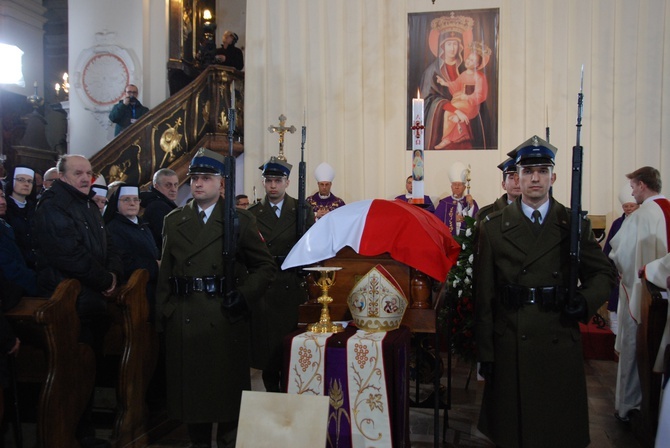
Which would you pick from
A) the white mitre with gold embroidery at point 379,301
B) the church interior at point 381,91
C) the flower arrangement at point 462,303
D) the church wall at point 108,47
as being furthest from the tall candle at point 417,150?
the church wall at point 108,47

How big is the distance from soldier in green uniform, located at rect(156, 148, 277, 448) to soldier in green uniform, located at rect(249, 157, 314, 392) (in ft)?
2.80

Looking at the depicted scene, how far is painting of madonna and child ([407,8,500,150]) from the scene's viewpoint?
29.7 ft

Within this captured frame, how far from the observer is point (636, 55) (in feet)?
28.1

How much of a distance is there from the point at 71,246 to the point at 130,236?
0.76 m

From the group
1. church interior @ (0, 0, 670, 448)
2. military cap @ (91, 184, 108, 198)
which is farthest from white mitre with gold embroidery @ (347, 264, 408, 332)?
church interior @ (0, 0, 670, 448)

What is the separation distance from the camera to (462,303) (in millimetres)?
4602

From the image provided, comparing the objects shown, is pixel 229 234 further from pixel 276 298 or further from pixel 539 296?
pixel 539 296

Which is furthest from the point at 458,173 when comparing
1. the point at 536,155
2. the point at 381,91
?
the point at 536,155

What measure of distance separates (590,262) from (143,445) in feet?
9.49

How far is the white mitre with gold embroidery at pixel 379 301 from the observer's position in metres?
2.89

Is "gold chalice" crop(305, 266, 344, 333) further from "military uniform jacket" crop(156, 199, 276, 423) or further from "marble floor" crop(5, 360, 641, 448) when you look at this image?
"marble floor" crop(5, 360, 641, 448)

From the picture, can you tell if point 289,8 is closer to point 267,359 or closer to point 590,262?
point 267,359

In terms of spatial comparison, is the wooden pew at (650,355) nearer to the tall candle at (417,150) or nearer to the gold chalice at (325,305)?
the tall candle at (417,150)

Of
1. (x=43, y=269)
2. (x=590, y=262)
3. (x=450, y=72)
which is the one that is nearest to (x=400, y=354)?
(x=590, y=262)
